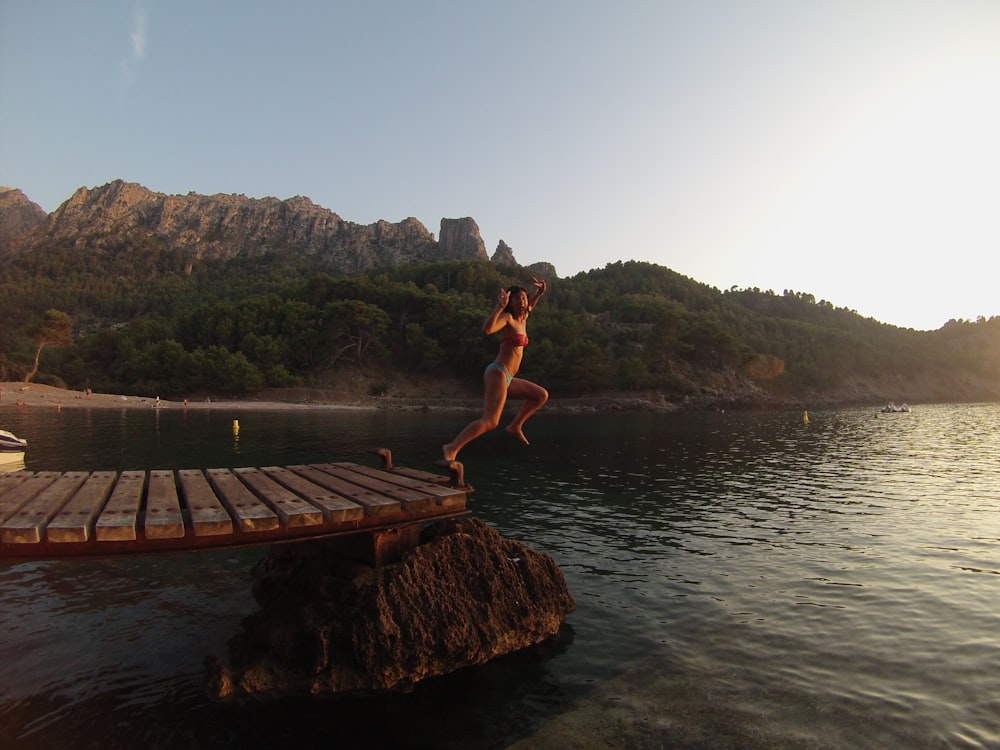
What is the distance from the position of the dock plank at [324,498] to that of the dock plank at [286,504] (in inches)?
3.5

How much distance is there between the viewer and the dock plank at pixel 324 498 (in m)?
6.34

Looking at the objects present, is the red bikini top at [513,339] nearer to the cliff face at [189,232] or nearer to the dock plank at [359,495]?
the dock plank at [359,495]

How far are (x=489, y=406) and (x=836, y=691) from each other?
19.0ft

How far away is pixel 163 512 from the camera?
602 cm

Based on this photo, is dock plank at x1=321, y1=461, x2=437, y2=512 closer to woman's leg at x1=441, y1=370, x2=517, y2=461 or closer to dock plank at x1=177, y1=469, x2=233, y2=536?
woman's leg at x1=441, y1=370, x2=517, y2=461

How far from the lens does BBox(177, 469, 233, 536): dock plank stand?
5672 millimetres

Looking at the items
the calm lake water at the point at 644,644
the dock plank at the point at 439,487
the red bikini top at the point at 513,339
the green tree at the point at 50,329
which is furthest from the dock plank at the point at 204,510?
the green tree at the point at 50,329

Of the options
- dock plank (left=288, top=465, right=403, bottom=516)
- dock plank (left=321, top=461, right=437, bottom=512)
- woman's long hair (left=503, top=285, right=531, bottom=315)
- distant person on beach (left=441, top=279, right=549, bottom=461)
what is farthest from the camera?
woman's long hair (left=503, top=285, right=531, bottom=315)

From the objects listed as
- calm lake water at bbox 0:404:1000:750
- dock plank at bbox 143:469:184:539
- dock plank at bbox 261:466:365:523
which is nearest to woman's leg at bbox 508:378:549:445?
dock plank at bbox 261:466:365:523

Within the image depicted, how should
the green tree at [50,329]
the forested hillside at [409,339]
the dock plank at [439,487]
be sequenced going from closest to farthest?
the dock plank at [439,487]
the green tree at [50,329]
the forested hillside at [409,339]

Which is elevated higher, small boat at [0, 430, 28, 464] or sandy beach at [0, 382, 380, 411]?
sandy beach at [0, 382, 380, 411]

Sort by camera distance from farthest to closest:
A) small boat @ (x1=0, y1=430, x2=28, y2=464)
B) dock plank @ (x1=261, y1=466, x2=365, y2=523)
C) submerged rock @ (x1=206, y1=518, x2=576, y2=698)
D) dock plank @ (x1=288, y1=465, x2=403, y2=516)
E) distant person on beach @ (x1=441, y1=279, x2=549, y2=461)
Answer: small boat @ (x1=0, y1=430, x2=28, y2=464), distant person on beach @ (x1=441, y1=279, x2=549, y2=461), submerged rock @ (x1=206, y1=518, x2=576, y2=698), dock plank @ (x1=288, y1=465, x2=403, y2=516), dock plank @ (x1=261, y1=466, x2=365, y2=523)

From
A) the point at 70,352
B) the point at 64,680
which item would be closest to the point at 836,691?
the point at 64,680

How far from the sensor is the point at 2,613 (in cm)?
915
